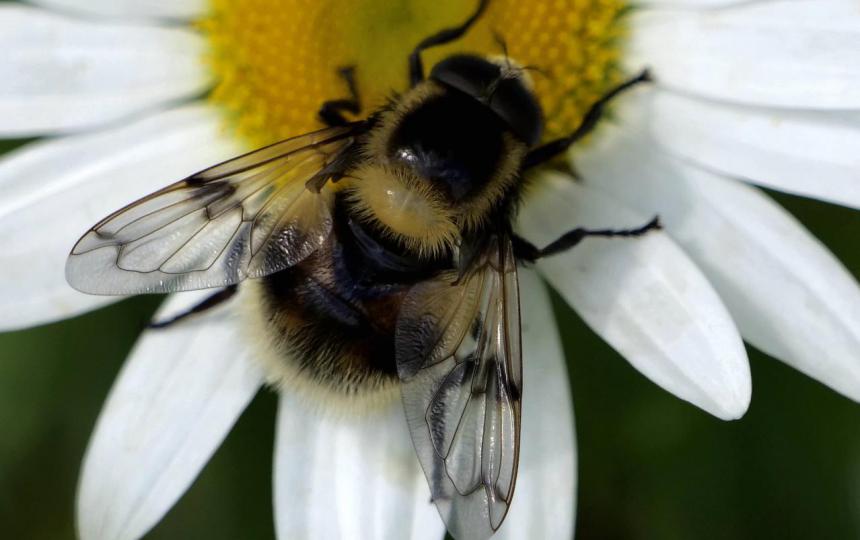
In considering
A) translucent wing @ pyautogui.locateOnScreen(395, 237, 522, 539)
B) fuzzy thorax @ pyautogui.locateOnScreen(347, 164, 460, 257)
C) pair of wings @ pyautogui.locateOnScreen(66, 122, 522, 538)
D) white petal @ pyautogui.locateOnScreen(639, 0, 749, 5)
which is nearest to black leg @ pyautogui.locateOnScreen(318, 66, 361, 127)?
pair of wings @ pyautogui.locateOnScreen(66, 122, 522, 538)

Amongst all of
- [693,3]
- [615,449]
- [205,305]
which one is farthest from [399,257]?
[615,449]

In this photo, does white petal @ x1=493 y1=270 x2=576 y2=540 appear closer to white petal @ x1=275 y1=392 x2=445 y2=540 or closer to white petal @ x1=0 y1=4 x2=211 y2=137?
white petal @ x1=275 y1=392 x2=445 y2=540

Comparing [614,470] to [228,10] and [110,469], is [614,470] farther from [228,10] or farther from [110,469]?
[228,10]

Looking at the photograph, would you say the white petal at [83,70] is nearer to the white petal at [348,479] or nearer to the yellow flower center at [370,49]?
the yellow flower center at [370,49]

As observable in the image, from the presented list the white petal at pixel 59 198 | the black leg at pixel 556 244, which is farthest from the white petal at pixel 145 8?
the black leg at pixel 556 244

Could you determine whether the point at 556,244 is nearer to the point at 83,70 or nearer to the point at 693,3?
the point at 693,3

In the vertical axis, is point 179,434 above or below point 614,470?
above

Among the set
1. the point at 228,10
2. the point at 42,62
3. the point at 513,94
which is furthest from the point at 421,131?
the point at 42,62
